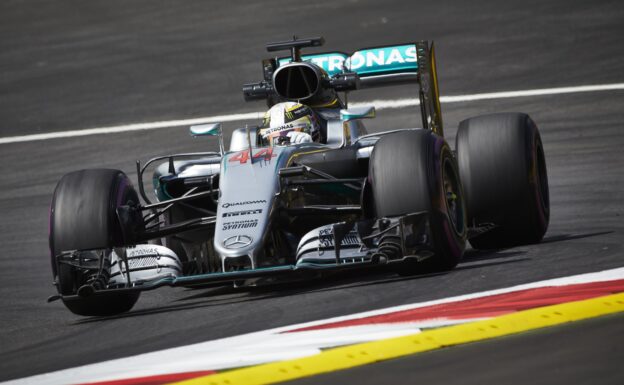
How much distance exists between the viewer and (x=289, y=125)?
11.1 meters

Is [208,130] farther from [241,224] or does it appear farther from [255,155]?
[241,224]

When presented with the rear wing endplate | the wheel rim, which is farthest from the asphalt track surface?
the rear wing endplate

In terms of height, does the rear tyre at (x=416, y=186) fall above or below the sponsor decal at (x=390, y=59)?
below

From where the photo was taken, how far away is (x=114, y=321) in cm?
952

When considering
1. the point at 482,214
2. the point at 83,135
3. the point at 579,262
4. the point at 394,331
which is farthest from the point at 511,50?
the point at 394,331

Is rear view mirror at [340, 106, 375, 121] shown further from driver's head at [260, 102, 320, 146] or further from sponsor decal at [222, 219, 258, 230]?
sponsor decal at [222, 219, 258, 230]

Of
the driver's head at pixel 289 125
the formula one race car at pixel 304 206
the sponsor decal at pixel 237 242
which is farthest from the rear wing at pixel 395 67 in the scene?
the sponsor decal at pixel 237 242

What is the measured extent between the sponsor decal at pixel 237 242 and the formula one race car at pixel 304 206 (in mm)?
10

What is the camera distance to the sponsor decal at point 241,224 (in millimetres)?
9523

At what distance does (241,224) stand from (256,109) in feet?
37.7

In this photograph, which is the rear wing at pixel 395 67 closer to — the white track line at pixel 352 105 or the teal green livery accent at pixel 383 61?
the teal green livery accent at pixel 383 61

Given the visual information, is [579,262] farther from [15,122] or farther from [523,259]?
[15,122]

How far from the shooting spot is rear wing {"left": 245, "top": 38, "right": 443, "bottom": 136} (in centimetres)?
1224

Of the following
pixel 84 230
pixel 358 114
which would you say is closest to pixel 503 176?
pixel 358 114
